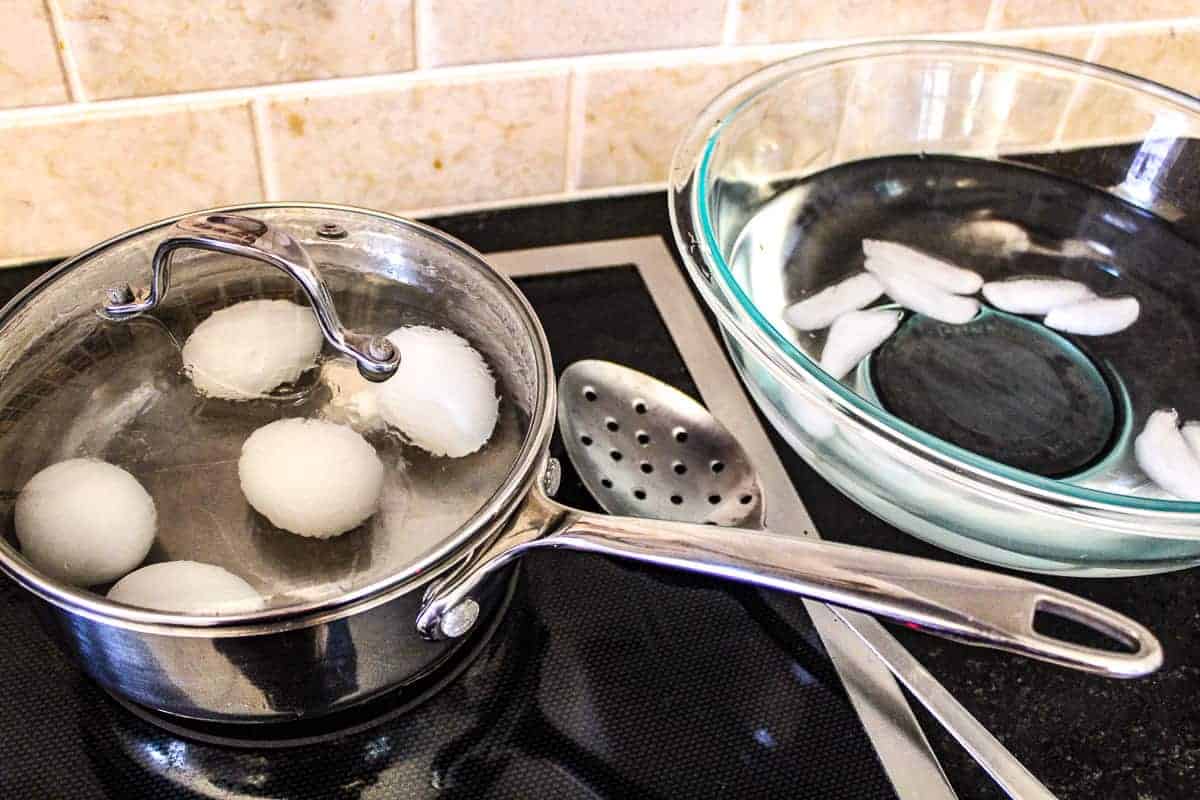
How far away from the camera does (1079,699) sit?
0.40 metres

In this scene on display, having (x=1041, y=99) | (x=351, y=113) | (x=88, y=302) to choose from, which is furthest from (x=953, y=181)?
(x=88, y=302)

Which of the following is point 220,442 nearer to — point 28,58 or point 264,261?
point 264,261

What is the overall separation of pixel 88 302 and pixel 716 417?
270 mm

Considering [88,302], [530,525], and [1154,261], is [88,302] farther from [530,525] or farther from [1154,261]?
[1154,261]

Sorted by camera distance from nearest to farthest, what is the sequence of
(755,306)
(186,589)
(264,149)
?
(186,589) < (755,306) < (264,149)

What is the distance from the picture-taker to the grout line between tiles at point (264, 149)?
501 millimetres

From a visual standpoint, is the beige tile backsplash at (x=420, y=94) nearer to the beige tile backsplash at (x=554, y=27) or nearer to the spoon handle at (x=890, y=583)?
the beige tile backsplash at (x=554, y=27)

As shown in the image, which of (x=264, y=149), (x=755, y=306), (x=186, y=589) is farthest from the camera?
(x=264, y=149)

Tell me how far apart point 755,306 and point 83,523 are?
250mm

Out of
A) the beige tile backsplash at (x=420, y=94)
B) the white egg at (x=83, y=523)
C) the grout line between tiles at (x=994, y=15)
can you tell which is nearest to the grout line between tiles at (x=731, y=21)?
the beige tile backsplash at (x=420, y=94)

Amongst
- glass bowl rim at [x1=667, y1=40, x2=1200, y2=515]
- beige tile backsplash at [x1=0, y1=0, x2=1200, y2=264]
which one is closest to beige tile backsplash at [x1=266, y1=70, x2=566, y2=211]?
beige tile backsplash at [x1=0, y1=0, x2=1200, y2=264]

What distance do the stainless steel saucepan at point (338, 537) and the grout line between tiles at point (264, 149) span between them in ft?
Answer: 0.42

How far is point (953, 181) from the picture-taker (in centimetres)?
59

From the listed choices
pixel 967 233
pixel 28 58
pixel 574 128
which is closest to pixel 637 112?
pixel 574 128
